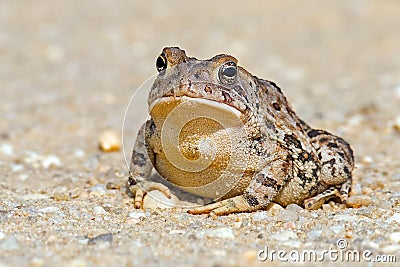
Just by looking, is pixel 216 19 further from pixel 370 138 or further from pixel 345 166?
pixel 345 166

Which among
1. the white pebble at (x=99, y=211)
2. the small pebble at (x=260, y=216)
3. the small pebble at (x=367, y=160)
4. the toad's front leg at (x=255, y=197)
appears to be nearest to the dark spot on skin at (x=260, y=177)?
the toad's front leg at (x=255, y=197)

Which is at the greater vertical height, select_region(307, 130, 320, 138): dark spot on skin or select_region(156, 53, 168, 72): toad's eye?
select_region(307, 130, 320, 138): dark spot on skin

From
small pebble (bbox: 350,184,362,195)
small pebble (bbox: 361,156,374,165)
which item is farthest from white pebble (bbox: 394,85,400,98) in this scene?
small pebble (bbox: 350,184,362,195)

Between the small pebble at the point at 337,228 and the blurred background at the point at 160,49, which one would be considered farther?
the blurred background at the point at 160,49

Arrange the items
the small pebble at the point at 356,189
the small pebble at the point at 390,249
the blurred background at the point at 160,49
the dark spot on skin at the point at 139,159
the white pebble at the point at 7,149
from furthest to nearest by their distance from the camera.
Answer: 1. the blurred background at the point at 160,49
2. the white pebble at the point at 7,149
3. the small pebble at the point at 356,189
4. the dark spot on skin at the point at 139,159
5. the small pebble at the point at 390,249

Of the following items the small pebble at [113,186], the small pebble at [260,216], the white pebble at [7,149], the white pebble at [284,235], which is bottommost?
the white pebble at [284,235]

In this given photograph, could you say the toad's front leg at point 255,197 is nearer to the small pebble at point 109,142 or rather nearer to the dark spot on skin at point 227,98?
the dark spot on skin at point 227,98

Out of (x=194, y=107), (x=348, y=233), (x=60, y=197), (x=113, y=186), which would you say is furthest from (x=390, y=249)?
(x=60, y=197)

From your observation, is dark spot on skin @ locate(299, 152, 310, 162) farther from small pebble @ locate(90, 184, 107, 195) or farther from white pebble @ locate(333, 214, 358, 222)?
small pebble @ locate(90, 184, 107, 195)

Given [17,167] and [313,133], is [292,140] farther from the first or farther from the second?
[17,167]
